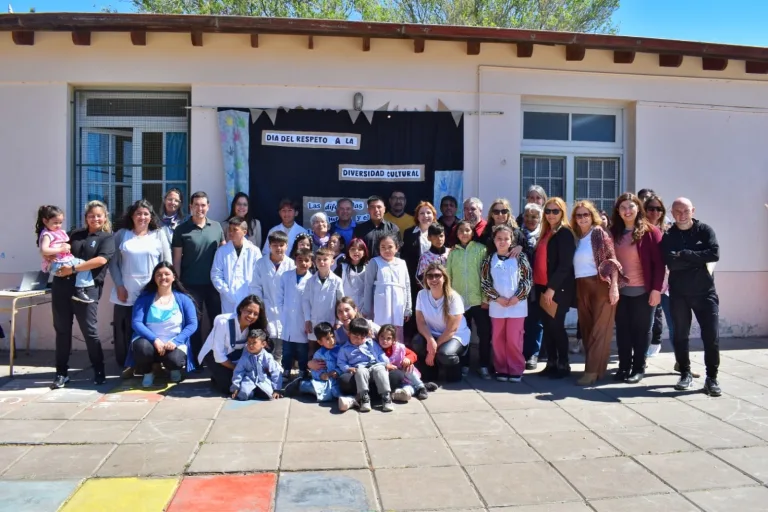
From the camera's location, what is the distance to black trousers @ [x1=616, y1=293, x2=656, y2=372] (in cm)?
600

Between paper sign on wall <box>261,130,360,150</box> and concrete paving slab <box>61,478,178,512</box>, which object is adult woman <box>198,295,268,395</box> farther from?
paper sign on wall <box>261,130,360,150</box>

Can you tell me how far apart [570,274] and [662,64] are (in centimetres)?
388

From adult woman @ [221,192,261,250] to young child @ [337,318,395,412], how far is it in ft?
6.82

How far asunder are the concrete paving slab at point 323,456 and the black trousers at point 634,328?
10.2 ft

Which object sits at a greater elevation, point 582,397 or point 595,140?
point 595,140

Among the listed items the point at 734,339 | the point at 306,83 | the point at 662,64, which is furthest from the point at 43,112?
the point at 734,339

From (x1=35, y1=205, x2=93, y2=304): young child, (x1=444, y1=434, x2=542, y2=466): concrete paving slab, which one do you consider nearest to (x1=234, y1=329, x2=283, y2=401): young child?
(x1=35, y1=205, x2=93, y2=304): young child

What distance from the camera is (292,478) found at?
383 centimetres

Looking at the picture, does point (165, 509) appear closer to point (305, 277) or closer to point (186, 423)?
point (186, 423)

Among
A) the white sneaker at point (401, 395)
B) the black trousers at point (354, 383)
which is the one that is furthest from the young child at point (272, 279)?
the white sneaker at point (401, 395)

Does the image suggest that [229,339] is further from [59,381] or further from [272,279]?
[59,381]

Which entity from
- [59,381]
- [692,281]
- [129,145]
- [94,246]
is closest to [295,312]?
[94,246]

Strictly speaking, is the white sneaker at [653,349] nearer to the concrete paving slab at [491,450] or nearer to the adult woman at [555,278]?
the adult woman at [555,278]

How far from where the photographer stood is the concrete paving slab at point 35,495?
134 inches
